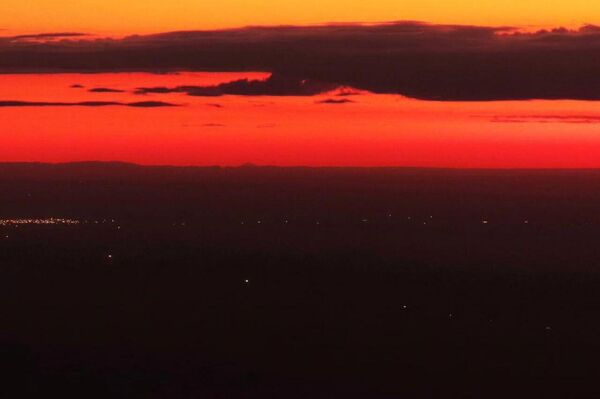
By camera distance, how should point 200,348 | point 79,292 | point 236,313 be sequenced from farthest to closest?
point 79,292 → point 236,313 → point 200,348

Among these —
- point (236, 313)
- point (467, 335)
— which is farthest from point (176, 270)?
point (467, 335)

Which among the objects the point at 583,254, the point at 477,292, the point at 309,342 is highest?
the point at 309,342

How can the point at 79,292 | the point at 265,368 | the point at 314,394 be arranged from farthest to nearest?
the point at 79,292 → the point at 265,368 → the point at 314,394

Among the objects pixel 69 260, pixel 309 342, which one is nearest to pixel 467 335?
pixel 309 342

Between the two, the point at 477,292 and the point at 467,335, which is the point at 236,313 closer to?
the point at 467,335

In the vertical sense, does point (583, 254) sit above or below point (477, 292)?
below

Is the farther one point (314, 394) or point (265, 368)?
point (265, 368)

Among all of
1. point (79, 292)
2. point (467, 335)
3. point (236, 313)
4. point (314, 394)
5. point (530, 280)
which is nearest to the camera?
point (314, 394)

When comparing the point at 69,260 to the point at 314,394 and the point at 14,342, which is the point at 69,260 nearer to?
the point at 14,342

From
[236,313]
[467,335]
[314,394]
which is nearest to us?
[314,394]
